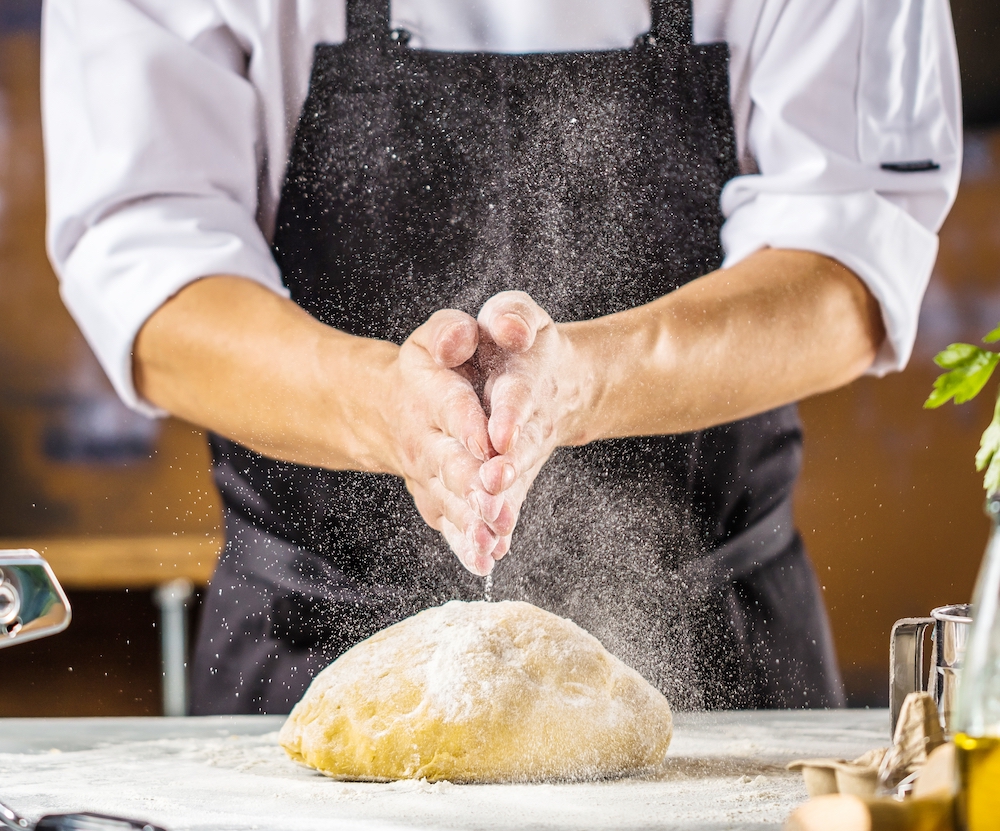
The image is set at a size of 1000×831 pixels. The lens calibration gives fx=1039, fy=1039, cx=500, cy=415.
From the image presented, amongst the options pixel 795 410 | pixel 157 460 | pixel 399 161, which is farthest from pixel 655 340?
pixel 157 460

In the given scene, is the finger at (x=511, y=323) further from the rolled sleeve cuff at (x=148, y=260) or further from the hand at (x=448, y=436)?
the rolled sleeve cuff at (x=148, y=260)

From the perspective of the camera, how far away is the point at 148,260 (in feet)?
Answer: 3.43

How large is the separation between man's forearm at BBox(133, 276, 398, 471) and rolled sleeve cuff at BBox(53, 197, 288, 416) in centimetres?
2

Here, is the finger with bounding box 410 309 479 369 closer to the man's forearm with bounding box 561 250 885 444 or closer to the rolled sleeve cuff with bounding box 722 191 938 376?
the man's forearm with bounding box 561 250 885 444

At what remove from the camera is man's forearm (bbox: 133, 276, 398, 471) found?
3.38 feet

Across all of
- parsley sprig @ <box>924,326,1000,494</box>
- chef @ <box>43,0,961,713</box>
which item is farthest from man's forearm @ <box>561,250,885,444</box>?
parsley sprig @ <box>924,326,1000,494</box>

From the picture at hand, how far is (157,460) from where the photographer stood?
113 centimetres

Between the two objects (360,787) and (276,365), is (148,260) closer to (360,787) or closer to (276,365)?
(276,365)

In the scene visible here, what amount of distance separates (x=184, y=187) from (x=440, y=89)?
0.28 m

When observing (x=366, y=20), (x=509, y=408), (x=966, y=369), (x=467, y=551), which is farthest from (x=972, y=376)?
(x=366, y=20)

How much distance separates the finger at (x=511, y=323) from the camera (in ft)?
2.81

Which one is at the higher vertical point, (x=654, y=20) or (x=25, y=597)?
(x=654, y=20)

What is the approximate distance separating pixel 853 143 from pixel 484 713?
2.34 feet

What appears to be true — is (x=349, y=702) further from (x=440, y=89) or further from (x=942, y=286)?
(x=942, y=286)
